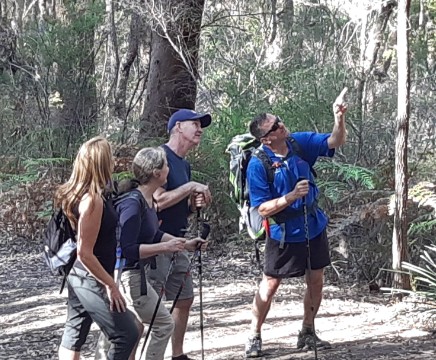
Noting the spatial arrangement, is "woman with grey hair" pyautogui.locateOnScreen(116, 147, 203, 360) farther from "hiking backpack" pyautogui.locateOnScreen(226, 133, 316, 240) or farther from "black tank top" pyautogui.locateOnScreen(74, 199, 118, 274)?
"hiking backpack" pyautogui.locateOnScreen(226, 133, 316, 240)

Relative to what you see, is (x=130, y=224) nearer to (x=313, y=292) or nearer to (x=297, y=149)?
(x=297, y=149)

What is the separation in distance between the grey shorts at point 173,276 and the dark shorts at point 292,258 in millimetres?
693

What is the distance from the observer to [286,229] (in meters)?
6.21

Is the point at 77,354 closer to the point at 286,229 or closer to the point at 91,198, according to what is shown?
the point at 91,198

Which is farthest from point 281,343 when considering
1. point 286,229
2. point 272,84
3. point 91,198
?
point 272,84

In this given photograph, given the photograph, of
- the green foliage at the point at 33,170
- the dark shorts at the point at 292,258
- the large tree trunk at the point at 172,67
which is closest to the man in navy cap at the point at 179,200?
the dark shorts at the point at 292,258

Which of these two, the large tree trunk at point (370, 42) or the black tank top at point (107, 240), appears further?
Result: the large tree trunk at point (370, 42)

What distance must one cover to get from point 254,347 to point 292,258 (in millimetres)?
780

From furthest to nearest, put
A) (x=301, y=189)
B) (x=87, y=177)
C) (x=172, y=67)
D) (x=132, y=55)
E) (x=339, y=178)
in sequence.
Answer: (x=132, y=55)
(x=172, y=67)
(x=339, y=178)
(x=301, y=189)
(x=87, y=177)

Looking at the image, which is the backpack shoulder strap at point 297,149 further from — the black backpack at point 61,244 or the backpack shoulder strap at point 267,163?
the black backpack at point 61,244

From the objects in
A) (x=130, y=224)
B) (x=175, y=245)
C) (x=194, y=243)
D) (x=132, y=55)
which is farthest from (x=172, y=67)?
(x=130, y=224)

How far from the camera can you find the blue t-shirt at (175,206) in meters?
5.82

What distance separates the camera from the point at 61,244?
4.95 metres

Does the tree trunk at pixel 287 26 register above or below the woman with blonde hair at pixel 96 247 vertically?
above
